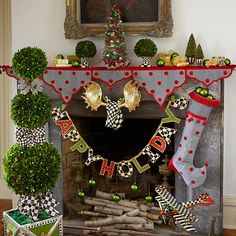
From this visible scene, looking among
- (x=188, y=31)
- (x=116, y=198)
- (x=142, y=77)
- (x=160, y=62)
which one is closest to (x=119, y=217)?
(x=116, y=198)

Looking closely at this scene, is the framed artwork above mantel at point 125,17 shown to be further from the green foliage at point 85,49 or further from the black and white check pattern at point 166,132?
the black and white check pattern at point 166,132

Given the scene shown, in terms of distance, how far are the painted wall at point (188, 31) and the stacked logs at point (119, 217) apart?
2.07 ft

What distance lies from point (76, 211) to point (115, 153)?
0.57 meters

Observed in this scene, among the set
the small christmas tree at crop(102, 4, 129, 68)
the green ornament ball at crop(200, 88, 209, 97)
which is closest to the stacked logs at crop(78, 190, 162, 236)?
the green ornament ball at crop(200, 88, 209, 97)

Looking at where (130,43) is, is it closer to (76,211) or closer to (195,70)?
(195,70)

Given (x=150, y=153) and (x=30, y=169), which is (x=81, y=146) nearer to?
(x=150, y=153)

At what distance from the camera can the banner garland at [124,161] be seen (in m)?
3.76

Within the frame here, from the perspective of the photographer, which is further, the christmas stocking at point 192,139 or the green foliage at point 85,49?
the green foliage at point 85,49

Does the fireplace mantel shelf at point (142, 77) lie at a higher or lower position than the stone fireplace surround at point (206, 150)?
higher

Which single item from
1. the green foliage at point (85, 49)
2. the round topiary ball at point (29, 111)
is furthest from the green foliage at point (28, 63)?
the green foliage at point (85, 49)

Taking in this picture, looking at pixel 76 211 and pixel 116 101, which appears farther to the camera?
pixel 76 211

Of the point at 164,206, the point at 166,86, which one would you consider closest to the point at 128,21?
the point at 166,86

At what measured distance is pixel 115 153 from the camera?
4168 millimetres

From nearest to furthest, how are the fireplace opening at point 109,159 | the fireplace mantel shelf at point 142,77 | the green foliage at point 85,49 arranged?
the fireplace mantel shelf at point 142,77, the green foliage at point 85,49, the fireplace opening at point 109,159
